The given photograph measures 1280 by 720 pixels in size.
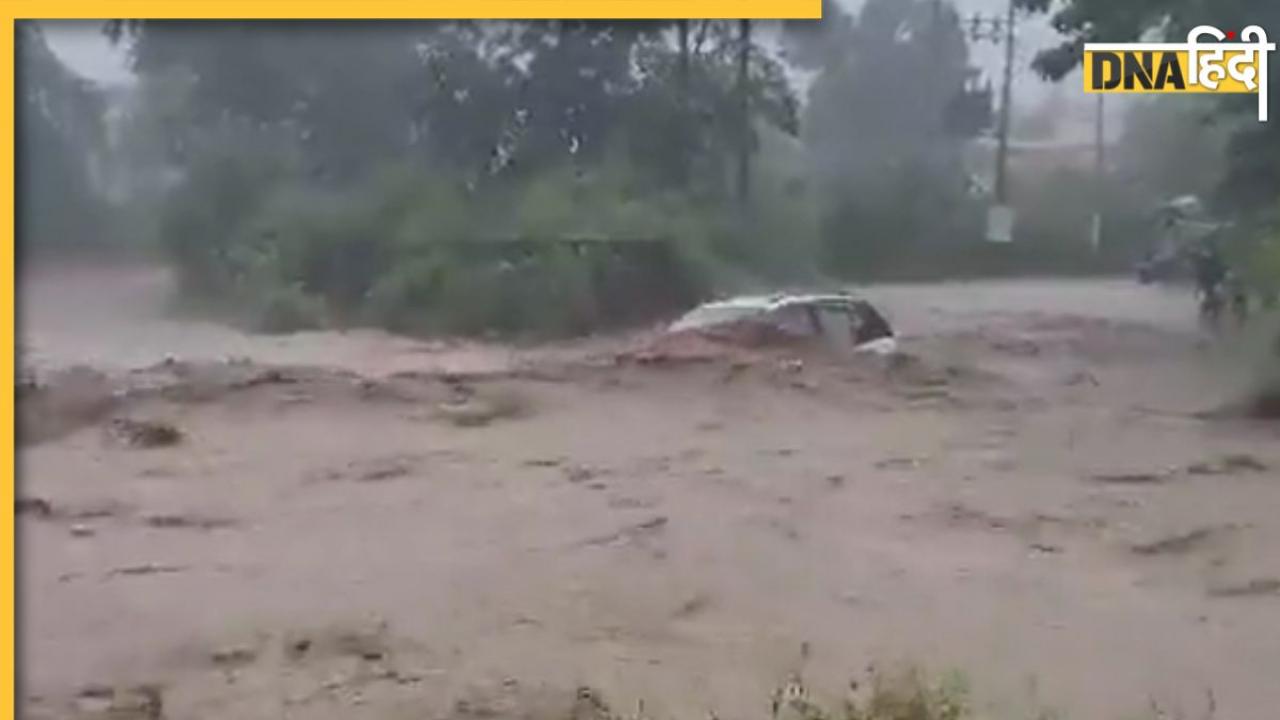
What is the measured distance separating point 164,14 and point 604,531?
5988 mm

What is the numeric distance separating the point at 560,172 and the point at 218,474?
25.9 ft

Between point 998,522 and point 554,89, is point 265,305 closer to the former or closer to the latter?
point 554,89

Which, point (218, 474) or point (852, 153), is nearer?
point (218, 474)

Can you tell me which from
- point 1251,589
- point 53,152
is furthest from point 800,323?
point 53,152

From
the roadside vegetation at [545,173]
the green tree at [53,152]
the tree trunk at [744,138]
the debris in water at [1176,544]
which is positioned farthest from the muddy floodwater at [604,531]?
the tree trunk at [744,138]

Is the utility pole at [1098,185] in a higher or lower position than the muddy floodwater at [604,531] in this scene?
higher

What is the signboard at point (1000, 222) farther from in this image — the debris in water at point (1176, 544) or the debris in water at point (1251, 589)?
the debris in water at point (1251, 589)

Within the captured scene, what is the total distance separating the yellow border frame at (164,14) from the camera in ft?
7.78

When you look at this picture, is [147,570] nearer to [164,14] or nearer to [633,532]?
[633,532]

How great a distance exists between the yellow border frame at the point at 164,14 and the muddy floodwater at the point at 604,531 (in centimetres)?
22

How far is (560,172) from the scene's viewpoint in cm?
1716

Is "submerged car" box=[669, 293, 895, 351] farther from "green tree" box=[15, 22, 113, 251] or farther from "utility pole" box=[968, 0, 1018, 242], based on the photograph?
"green tree" box=[15, 22, 113, 251]

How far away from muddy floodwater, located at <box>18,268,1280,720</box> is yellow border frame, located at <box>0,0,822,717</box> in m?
0.22

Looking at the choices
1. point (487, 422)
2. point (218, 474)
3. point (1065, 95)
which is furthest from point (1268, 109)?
point (218, 474)
